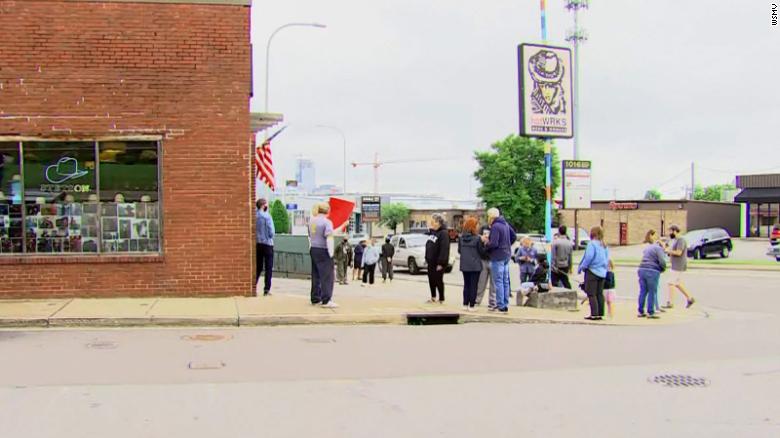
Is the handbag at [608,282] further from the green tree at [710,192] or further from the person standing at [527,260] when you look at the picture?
the green tree at [710,192]

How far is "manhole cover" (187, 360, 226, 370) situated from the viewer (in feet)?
23.7

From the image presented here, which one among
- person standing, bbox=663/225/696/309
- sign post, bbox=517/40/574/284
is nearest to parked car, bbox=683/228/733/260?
person standing, bbox=663/225/696/309

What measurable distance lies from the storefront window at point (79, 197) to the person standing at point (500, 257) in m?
5.57

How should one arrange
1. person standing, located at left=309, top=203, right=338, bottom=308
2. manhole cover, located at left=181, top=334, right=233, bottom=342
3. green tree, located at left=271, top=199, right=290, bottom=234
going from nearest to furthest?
manhole cover, located at left=181, top=334, right=233, bottom=342 → person standing, located at left=309, top=203, right=338, bottom=308 → green tree, located at left=271, top=199, right=290, bottom=234

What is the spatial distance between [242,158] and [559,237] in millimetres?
7048

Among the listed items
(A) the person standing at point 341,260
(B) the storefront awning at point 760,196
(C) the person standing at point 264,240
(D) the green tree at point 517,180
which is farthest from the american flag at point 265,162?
(B) the storefront awning at point 760,196

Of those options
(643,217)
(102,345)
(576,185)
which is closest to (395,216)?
(643,217)

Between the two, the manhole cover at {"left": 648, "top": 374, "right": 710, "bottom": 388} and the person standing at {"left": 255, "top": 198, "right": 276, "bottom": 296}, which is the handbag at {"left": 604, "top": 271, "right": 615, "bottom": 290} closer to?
the manhole cover at {"left": 648, "top": 374, "right": 710, "bottom": 388}

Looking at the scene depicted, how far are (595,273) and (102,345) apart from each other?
7.68 metres

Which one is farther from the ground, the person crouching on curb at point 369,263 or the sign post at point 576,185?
the sign post at point 576,185

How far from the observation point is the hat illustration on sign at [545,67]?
13.4 metres

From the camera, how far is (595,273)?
11.6m

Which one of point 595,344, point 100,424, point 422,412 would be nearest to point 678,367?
point 595,344

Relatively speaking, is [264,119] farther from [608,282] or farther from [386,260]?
[386,260]
